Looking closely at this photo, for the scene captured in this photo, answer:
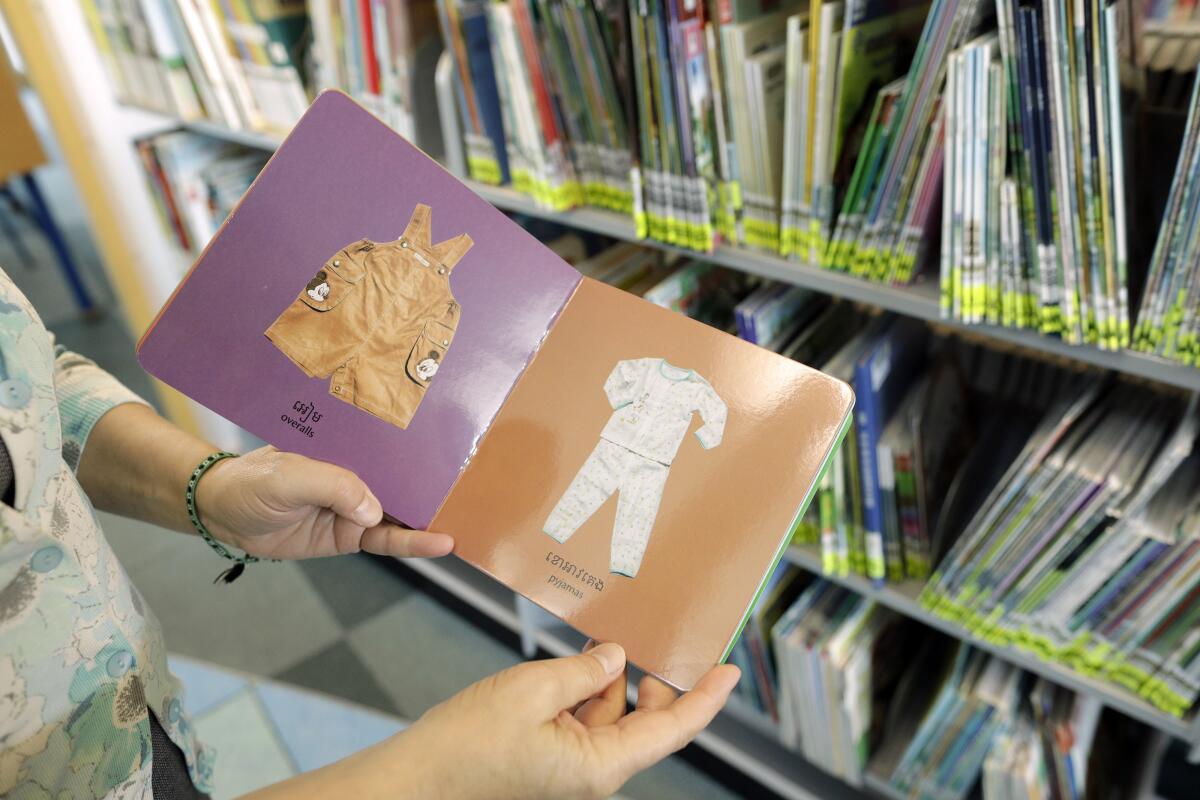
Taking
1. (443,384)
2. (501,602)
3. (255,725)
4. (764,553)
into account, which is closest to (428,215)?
(443,384)

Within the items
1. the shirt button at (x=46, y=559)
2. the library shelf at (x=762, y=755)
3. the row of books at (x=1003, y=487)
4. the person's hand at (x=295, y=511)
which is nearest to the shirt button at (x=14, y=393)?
the shirt button at (x=46, y=559)

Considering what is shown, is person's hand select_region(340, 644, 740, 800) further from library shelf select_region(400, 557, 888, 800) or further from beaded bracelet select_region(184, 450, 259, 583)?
library shelf select_region(400, 557, 888, 800)

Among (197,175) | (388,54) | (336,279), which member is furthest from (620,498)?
(197,175)

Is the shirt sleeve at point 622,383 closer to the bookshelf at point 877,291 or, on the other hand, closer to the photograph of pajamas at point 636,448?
the photograph of pajamas at point 636,448

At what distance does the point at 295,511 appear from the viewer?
92cm

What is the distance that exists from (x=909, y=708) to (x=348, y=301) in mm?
1323

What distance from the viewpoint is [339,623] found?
7.61ft

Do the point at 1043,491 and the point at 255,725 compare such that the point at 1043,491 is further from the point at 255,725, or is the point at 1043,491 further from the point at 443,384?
the point at 255,725

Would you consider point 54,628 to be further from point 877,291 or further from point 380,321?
point 877,291

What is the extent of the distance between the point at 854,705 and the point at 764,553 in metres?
0.72

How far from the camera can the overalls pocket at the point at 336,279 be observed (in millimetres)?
862

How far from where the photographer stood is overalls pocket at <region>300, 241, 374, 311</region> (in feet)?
2.83

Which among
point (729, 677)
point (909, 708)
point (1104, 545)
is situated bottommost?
point (909, 708)

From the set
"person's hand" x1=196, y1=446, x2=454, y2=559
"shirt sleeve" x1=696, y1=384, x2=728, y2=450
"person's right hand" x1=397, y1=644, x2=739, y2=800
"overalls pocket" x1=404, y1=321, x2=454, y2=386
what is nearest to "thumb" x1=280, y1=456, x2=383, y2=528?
"person's hand" x1=196, y1=446, x2=454, y2=559
